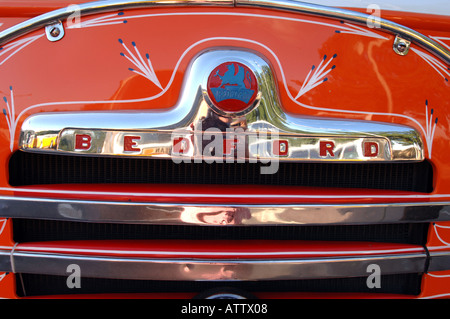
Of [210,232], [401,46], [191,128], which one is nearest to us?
[191,128]

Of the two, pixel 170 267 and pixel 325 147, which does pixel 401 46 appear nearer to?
pixel 325 147

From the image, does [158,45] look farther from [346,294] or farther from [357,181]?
[346,294]

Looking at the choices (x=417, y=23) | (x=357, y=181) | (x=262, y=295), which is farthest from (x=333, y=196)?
(x=417, y=23)

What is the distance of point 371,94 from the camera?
1.34 meters

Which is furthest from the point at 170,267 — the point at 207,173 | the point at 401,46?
the point at 401,46

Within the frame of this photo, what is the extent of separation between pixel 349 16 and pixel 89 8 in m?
0.84

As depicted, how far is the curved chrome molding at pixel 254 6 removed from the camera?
1271 mm

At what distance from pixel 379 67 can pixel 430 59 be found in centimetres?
18

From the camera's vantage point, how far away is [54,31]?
4.22 feet

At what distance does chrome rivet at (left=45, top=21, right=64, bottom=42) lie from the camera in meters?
1.28

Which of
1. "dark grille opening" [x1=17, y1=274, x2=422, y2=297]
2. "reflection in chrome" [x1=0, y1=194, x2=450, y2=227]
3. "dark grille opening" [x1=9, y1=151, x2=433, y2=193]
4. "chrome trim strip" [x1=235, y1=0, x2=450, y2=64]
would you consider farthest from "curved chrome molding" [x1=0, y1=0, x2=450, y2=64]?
"dark grille opening" [x1=17, y1=274, x2=422, y2=297]

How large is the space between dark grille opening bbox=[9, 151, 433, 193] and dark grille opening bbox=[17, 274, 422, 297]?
38 cm

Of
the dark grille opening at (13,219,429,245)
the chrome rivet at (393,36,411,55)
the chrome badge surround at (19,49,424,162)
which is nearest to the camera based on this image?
the chrome badge surround at (19,49,424,162)

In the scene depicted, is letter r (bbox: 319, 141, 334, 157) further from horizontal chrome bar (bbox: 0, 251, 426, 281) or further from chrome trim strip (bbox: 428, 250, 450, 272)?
chrome trim strip (bbox: 428, 250, 450, 272)
